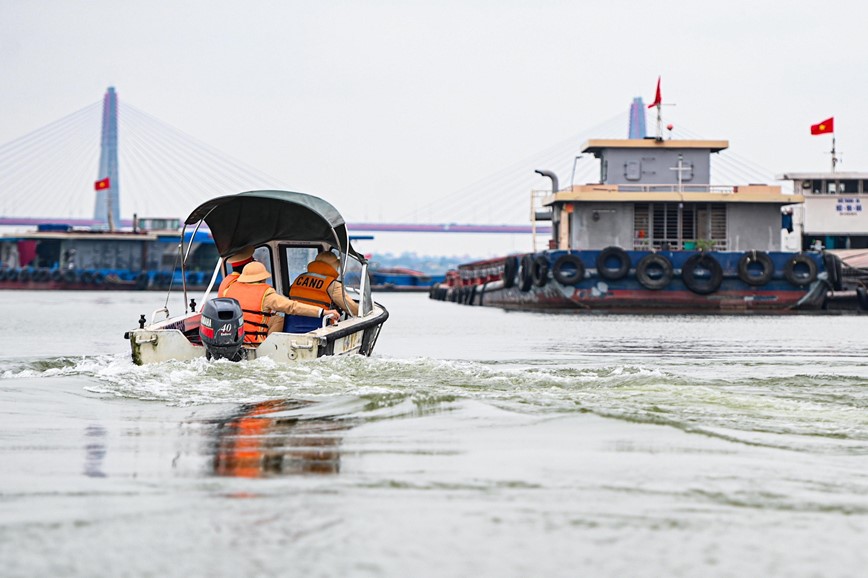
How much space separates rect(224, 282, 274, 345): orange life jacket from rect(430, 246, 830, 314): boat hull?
21790 millimetres

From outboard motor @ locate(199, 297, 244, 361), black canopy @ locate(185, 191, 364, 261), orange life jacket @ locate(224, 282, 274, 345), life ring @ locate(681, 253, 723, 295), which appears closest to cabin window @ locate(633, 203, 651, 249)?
life ring @ locate(681, 253, 723, 295)

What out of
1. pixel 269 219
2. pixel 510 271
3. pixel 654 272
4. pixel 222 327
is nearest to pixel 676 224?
pixel 654 272

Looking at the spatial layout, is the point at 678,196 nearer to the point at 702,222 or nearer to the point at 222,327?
the point at 702,222

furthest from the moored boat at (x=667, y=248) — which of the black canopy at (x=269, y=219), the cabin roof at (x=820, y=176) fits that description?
the black canopy at (x=269, y=219)

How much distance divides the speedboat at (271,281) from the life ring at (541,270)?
18425 mm

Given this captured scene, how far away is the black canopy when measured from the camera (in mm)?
13586

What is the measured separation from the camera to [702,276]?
33.2 meters

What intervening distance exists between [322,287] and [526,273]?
23.0 m

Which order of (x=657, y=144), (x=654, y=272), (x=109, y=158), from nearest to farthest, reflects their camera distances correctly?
(x=654, y=272) → (x=657, y=144) → (x=109, y=158)

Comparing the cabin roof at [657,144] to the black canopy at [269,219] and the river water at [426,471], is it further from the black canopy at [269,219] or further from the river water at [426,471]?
the river water at [426,471]

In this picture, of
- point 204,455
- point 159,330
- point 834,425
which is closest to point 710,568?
point 204,455

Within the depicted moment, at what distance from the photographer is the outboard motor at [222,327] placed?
11.2 metres

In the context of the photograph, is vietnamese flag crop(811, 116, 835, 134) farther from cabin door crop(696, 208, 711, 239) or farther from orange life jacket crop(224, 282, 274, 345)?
orange life jacket crop(224, 282, 274, 345)

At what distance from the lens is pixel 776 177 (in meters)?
43.4
